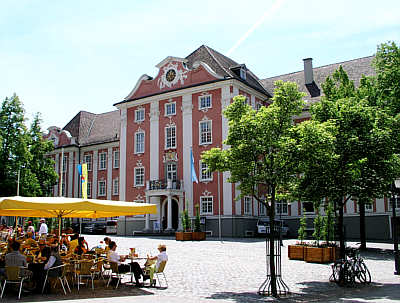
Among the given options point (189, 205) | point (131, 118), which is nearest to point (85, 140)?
point (131, 118)

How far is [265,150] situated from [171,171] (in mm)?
27399

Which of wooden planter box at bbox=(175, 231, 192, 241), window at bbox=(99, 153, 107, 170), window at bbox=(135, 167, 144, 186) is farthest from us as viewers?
window at bbox=(99, 153, 107, 170)

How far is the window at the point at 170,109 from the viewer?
4050cm

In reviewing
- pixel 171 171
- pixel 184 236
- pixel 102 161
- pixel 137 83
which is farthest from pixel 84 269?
pixel 102 161

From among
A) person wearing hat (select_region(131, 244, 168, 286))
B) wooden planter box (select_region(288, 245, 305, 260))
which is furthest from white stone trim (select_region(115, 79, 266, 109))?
person wearing hat (select_region(131, 244, 168, 286))

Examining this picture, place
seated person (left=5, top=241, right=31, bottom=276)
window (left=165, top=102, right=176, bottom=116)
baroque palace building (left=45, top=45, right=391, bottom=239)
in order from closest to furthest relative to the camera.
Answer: seated person (left=5, top=241, right=31, bottom=276), baroque palace building (left=45, top=45, right=391, bottom=239), window (left=165, top=102, right=176, bottom=116)

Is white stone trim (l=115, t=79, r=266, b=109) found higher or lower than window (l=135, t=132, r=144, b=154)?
higher

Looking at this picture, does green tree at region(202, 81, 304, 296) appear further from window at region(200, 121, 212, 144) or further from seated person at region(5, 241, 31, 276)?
window at region(200, 121, 212, 144)

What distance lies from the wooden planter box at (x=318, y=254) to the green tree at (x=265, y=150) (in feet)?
23.1

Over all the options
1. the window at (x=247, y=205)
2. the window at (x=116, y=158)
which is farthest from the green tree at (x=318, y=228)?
the window at (x=116, y=158)

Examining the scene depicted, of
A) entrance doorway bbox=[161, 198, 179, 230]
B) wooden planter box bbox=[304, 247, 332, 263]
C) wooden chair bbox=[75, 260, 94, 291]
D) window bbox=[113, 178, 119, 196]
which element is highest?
window bbox=[113, 178, 119, 196]

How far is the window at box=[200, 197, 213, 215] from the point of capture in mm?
37000

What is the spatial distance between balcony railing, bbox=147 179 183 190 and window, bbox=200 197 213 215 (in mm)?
2669

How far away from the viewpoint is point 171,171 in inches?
1560
